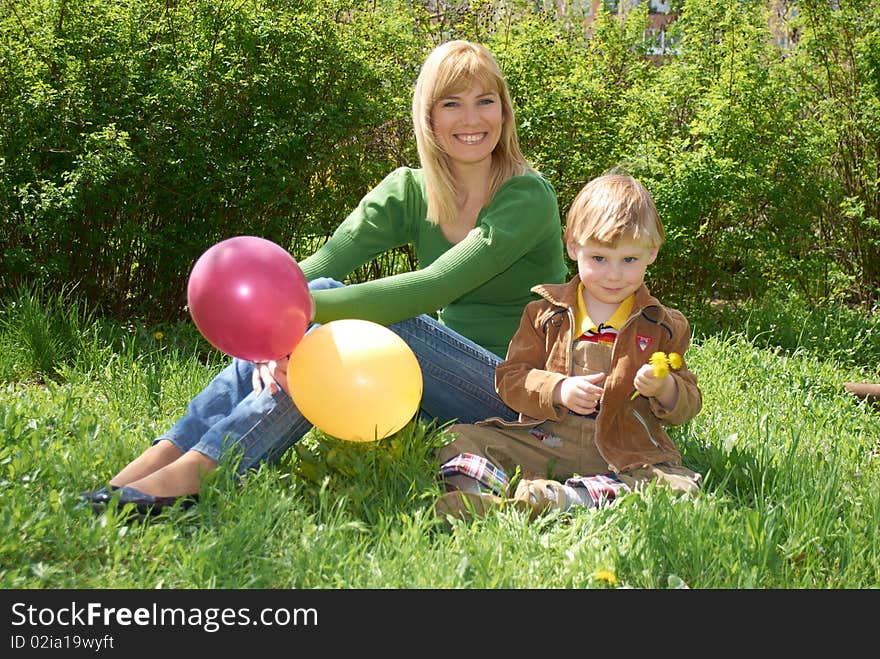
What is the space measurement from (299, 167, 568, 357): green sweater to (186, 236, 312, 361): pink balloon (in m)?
0.27

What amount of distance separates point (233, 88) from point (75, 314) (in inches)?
54.6

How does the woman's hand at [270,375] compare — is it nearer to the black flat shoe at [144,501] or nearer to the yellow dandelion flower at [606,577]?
the black flat shoe at [144,501]

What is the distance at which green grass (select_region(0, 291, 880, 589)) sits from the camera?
2217 millimetres

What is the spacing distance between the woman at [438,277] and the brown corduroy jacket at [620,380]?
198 mm

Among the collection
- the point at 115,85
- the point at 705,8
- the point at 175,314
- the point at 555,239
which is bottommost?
the point at 175,314

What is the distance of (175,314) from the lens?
209 inches

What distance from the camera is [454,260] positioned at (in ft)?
9.58

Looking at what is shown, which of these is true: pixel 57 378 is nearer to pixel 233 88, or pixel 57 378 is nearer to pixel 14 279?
pixel 14 279

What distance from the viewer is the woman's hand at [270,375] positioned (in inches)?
104

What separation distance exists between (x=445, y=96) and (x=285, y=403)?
46.2 inches

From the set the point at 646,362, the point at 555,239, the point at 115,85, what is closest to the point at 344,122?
the point at 115,85

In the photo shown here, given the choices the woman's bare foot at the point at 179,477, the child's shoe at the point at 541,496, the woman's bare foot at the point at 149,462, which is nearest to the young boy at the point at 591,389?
the child's shoe at the point at 541,496
